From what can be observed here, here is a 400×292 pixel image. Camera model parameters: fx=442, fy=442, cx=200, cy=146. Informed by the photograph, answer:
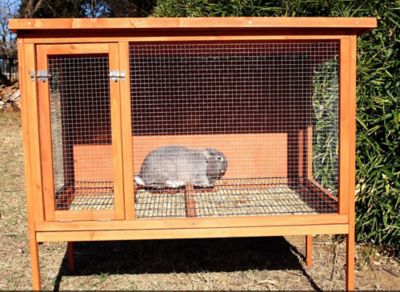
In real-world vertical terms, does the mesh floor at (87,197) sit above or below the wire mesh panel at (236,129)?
below

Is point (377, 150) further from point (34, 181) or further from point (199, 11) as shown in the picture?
point (34, 181)

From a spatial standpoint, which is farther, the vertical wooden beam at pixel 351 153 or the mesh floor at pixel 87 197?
the mesh floor at pixel 87 197

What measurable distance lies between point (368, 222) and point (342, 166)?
128 cm

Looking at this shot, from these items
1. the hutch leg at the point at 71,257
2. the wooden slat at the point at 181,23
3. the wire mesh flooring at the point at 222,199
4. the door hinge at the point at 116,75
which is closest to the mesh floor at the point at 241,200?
the wire mesh flooring at the point at 222,199

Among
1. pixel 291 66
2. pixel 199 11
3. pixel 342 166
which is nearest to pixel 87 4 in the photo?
pixel 199 11

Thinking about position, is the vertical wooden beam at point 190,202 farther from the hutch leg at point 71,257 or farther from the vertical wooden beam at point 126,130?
the hutch leg at point 71,257

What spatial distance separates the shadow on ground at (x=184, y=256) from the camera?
10.8ft

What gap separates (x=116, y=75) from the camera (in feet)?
7.77

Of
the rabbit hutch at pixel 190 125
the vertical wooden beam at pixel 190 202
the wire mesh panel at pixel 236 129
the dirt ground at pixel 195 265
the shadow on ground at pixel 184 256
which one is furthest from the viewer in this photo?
the shadow on ground at pixel 184 256

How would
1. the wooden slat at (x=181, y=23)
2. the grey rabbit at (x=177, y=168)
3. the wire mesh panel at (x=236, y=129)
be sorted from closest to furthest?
the wooden slat at (x=181, y=23), the wire mesh panel at (x=236, y=129), the grey rabbit at (x=177, y=168)

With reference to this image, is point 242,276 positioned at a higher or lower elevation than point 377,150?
lower

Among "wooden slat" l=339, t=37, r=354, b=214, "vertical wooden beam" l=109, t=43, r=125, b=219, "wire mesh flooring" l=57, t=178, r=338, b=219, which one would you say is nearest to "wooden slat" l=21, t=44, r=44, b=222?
"wire mesh flooring" l=57, t=178, r=338, b=219

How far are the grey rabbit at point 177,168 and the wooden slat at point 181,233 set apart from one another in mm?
712

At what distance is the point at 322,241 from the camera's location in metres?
3.94
